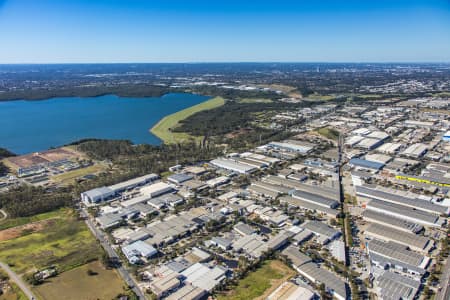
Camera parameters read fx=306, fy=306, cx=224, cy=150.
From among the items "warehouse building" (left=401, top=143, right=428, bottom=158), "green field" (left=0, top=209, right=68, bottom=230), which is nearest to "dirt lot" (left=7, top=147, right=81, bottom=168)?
"green field" (left=0, top=209, right=68, bottom=230)

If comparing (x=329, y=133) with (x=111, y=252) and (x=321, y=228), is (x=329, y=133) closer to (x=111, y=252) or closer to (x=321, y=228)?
(x=321, y=228)

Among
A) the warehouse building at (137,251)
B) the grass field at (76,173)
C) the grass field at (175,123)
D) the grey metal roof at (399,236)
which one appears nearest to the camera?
the warehouse building at (137,251)

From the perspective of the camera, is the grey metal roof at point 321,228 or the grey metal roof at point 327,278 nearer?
the grey metal roof at point 327,278

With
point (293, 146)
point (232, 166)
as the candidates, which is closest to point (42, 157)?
point (232, 166)

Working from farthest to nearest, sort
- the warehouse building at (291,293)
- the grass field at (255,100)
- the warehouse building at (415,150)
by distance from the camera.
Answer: the grass field at (255,100)
the warehouse building at (415,150)
the warehouse building at (291,293)

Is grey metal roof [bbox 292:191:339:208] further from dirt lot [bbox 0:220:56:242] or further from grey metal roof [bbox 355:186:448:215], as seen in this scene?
dirt lot [bbox 0:220:56:242]

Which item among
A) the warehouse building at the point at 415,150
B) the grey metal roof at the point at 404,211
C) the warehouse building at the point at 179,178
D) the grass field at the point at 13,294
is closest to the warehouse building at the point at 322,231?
the grey metal roof at the point at 404,211

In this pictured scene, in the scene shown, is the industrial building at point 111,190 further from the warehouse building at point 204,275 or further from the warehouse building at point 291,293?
the warehouse building at point 291,293
